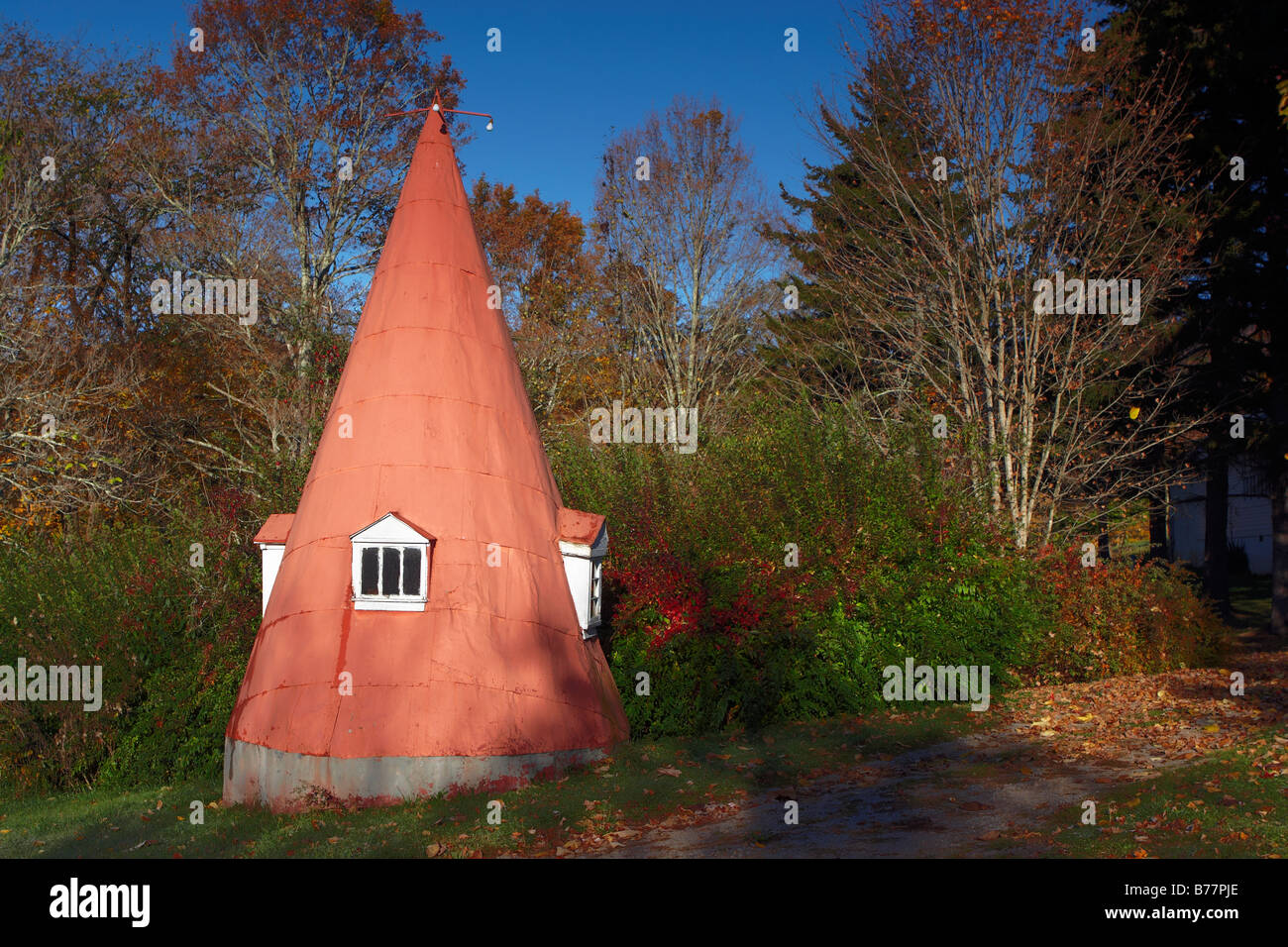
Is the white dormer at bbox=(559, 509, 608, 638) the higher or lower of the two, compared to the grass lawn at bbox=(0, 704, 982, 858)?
higher

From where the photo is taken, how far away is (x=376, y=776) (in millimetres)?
8570

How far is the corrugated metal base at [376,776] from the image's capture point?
28.0ft

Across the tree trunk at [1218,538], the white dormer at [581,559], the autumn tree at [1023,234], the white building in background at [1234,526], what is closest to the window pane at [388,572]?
the white dormer at [581,559]

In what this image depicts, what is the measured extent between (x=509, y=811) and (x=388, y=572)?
2422 mm

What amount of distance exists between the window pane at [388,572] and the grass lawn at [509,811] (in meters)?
1.89

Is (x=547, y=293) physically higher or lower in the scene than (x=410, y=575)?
higher

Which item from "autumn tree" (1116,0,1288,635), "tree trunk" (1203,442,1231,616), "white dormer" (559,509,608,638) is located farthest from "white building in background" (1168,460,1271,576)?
"white dormer" (559,509,608,638)

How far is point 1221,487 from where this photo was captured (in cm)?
1952

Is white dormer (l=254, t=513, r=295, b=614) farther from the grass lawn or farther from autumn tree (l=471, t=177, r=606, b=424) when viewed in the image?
autumn tree (l=471, t=177, r=606, b=424)

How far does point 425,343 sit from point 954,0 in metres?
11.1

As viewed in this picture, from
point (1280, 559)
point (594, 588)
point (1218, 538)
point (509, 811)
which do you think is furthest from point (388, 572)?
point (1218, 538)

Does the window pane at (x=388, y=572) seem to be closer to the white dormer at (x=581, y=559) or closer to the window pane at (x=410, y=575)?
the window pane at (x=410, y=575)

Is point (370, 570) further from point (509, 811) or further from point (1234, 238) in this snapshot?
point (1234, 238)

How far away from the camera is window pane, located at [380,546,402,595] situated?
9.04 metres
